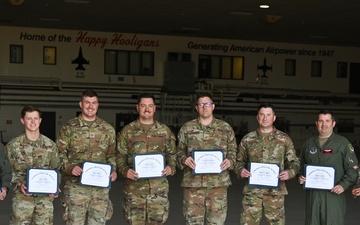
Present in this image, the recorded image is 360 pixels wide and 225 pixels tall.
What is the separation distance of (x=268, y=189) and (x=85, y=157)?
2.13 meters

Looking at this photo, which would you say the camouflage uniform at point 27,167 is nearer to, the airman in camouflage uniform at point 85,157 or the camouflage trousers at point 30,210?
→ the camouflage trousers at point 30,210

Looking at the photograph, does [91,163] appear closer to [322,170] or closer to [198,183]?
[198,183]

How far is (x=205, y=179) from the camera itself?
7.86 meters

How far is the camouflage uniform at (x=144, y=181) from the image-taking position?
777cm

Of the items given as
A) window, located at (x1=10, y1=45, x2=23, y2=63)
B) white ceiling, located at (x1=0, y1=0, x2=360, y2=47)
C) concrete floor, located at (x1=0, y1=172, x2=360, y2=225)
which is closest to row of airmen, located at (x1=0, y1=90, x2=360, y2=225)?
concrete floor, located at (x1=0, y1=172, x2=360, y2=225)

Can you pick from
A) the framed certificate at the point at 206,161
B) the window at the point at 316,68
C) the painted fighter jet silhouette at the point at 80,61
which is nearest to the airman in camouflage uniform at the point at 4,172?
the framed certificate at the point at 206,161

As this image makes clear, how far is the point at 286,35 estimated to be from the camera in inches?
1065

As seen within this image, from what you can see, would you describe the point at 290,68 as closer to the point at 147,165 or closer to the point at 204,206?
the point at 204,206

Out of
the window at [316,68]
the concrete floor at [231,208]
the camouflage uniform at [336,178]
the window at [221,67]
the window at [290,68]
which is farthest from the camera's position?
the window at [316,68]

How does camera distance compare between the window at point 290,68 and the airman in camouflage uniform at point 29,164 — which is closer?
the airman in camouflage uniform at point 29,164

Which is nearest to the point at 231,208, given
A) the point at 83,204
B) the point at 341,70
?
the point at 83,204

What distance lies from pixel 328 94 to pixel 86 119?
24.1m

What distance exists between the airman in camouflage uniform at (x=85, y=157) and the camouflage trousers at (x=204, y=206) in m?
0.93

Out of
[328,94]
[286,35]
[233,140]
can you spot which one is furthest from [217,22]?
[233,140]
